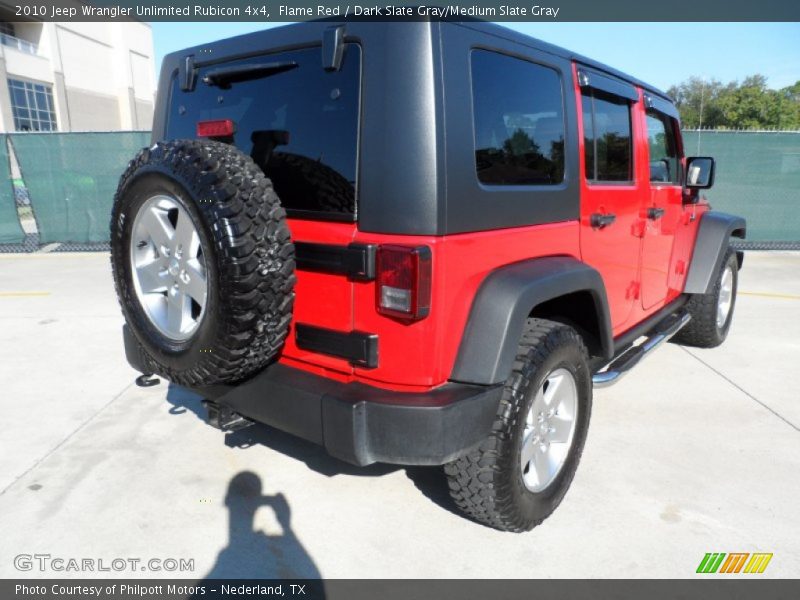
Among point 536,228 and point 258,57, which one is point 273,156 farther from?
point 536,228

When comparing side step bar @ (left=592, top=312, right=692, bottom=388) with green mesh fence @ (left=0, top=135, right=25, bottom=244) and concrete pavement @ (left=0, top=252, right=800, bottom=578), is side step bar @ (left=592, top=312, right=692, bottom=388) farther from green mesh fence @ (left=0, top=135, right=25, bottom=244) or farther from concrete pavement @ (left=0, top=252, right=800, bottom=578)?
green mesh fence @ (left=0, top=135, right=25, bottom=244)

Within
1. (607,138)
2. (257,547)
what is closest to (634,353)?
(607,138)

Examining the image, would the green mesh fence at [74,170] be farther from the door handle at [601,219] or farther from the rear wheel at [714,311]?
the door handle at [601,219]

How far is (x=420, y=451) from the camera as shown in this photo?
201 cm

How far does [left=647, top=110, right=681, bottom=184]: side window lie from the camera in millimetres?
3705

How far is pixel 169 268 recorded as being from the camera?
2293mm

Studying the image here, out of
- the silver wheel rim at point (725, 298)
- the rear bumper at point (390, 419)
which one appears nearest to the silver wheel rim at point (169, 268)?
the rear bumper at point (390, 419)

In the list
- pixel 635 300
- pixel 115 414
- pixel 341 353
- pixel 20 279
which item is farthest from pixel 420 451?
pixel 20 279

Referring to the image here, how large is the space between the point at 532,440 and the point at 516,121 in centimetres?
132

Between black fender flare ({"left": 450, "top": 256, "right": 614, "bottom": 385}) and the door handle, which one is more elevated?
the door handle

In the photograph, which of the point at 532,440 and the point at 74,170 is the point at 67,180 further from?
the point at 532,440

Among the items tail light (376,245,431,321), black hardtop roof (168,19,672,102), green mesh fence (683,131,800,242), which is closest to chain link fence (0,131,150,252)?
black hardtop roof (168,19,672,102)

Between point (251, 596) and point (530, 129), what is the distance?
7.02 feet

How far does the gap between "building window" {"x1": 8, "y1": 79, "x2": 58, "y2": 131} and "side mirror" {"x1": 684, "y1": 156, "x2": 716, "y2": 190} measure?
4375cm
